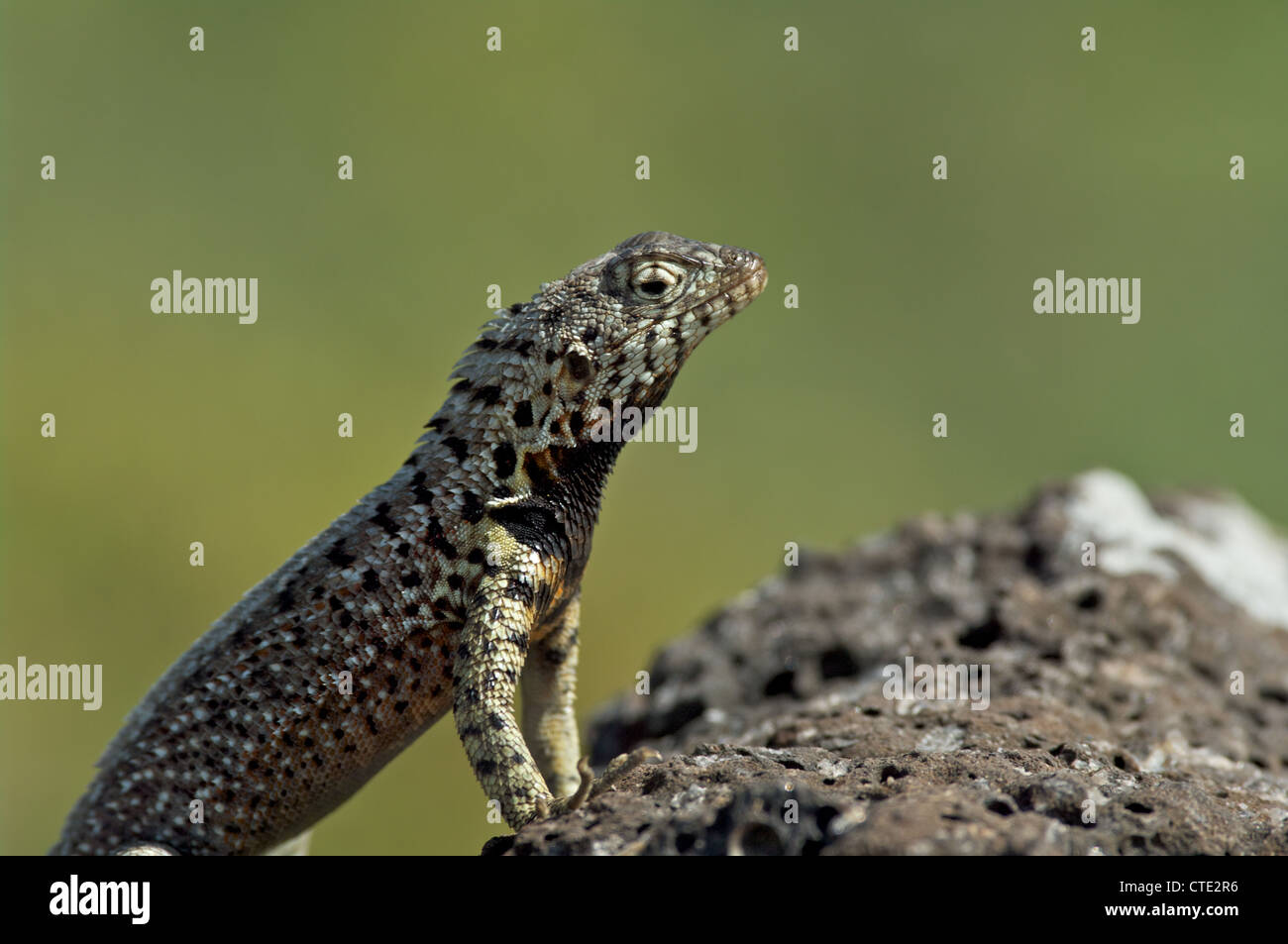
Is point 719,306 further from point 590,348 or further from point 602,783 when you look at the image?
point 602,783

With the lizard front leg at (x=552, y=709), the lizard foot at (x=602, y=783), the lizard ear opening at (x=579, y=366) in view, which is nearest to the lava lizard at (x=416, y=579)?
the lizard ear opening at (x=579, y=366)

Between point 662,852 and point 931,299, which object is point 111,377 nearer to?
point 931,299

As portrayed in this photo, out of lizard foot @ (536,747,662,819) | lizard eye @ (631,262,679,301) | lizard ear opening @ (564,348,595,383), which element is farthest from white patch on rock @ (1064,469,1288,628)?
lizard foot @ (536,747,662,819)

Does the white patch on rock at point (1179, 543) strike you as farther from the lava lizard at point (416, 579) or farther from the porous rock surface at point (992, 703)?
the lava lizard at point (416, 579)

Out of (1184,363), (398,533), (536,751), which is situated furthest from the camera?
(1184,363)

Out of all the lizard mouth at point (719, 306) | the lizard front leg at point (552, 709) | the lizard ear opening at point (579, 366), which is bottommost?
the lizard front leg at point (552, 709)

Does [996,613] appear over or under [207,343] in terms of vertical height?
under
